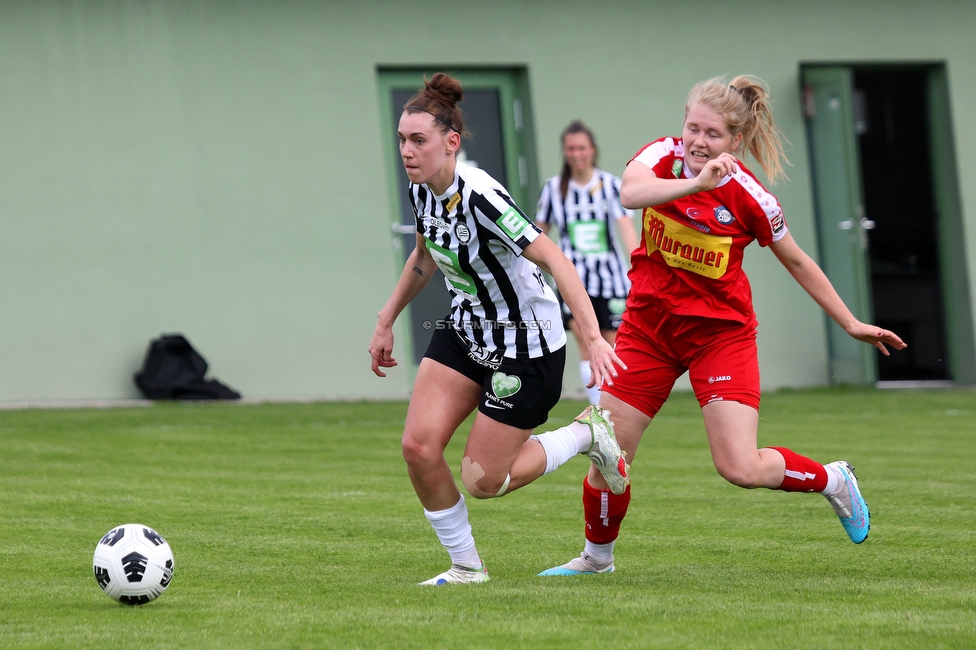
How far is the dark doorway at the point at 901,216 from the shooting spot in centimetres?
1589

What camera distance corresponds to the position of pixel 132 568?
417 cm

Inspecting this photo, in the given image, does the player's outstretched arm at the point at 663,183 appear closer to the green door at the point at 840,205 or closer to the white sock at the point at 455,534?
the white sock at the point at 455,534

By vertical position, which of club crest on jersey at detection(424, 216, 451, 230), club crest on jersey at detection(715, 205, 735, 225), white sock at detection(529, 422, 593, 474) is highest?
club crest on jersey at detection(424, 216, 451, 230)

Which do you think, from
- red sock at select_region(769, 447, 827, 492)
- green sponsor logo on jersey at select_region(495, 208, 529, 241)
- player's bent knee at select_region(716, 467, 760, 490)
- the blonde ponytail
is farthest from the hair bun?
red sock at select_region(769, 447, 827, 492)

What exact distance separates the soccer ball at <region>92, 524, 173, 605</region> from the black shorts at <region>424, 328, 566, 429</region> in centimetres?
120

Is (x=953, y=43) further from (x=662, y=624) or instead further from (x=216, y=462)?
(x=662, y=624)

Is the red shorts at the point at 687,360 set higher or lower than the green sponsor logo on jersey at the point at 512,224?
lower

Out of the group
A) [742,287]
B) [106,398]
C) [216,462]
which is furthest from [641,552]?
[106,398]

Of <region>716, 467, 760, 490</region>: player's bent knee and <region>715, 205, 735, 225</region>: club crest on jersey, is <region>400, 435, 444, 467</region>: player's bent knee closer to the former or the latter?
<region>716, 467, 760, 490</region>: player's bent knee

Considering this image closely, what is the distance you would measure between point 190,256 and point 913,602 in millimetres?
9003

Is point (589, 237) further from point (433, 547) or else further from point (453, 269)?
point (453, 269)

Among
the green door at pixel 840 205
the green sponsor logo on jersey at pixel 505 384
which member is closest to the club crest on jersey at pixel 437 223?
the green sponsor logo on jersey at pixel 505 384

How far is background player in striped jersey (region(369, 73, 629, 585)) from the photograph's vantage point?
4531 millimetres

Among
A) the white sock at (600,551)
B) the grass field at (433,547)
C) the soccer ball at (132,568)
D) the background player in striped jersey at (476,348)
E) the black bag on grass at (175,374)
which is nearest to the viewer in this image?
the grass field at (433,547)
